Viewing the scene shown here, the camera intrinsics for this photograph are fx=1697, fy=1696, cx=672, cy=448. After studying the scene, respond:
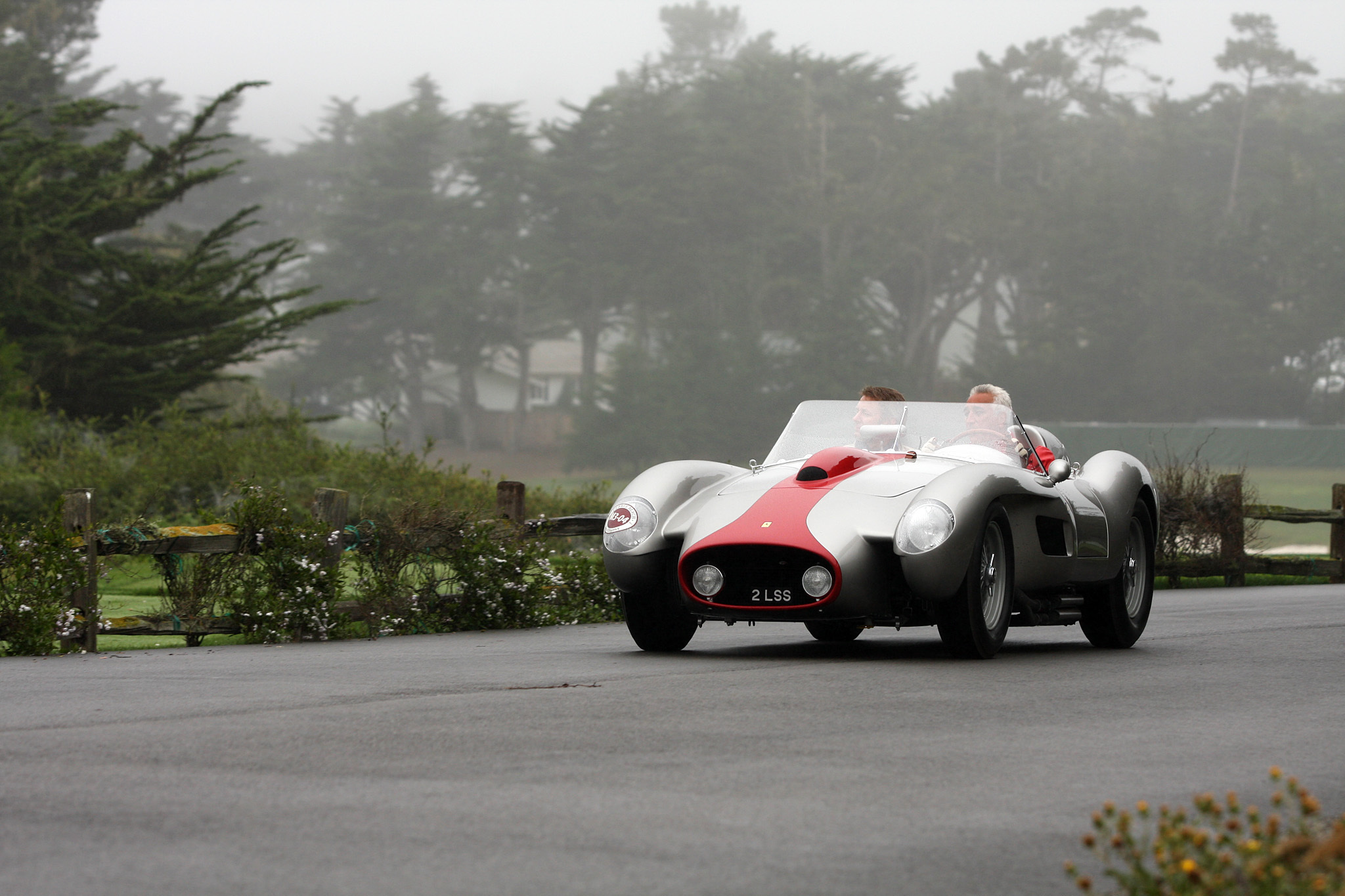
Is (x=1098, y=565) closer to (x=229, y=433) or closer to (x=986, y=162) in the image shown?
(x=229, y=433)

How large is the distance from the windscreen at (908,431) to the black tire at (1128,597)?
1176 mm

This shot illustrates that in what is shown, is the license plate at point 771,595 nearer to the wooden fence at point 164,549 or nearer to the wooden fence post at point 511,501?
the wooden fence at point 164,549

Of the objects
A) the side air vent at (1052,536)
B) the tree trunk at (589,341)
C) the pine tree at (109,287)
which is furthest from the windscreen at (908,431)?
the tree trunk at (589,341)

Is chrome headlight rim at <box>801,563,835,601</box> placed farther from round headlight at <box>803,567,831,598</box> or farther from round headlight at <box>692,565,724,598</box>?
round headlight at <box>692,565,724,598</box>

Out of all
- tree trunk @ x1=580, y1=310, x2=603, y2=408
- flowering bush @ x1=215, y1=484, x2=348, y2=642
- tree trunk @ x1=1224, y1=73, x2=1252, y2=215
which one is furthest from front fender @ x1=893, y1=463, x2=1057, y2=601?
tree trunk @ x1=1224, y1=73, x2=1252, y2=215

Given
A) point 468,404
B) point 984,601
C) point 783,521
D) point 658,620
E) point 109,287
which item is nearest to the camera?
point 783,521

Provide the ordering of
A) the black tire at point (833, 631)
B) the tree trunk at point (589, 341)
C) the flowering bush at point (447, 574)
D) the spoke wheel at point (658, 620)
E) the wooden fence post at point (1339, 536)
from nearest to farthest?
the spoke wheel at point (658, 620) < the black tire at point (833, 631) < the flowering bush at point (447, 574) < the wooden fence post at point (1339, 536) < the tree trunk at point (589, 341)

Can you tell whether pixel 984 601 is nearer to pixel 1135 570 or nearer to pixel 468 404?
pixel 1135 570

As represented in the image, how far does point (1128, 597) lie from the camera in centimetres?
1134

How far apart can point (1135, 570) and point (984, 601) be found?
230cm

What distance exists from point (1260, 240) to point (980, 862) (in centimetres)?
8357

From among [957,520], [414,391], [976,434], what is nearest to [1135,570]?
[976,434]

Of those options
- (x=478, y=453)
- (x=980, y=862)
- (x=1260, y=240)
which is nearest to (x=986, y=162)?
(x=1260, y=240)

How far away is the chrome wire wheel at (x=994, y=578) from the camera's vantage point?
9.56 m
